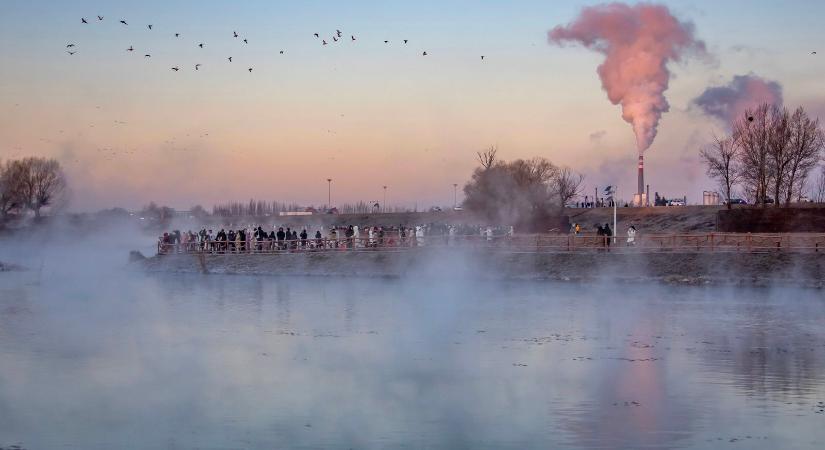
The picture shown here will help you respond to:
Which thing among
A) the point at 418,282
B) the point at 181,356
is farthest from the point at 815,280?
the point at 181,356

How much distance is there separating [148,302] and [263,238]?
2498cm

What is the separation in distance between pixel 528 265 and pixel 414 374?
33903mm

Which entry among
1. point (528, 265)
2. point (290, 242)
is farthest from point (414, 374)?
point (290, 242)

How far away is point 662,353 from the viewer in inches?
1117

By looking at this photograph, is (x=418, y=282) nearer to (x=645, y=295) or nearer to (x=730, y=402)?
(x=645, y=295)

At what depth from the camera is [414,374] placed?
2467 cm

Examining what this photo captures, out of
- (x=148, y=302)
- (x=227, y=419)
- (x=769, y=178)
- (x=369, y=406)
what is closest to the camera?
(x=227, y=419)

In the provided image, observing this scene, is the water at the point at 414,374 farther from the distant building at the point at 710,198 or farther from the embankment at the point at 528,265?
the distant building at the point at 710,198

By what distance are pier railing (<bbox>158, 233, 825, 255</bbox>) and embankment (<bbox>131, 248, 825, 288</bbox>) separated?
0.74 meters

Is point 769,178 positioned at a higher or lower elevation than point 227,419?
higher

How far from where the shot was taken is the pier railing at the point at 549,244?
5544cm

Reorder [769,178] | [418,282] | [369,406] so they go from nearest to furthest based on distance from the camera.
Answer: [369,406]
[418,282]
[769,178]

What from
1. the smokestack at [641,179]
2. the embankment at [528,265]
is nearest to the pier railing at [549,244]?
the embankment at [528,265]

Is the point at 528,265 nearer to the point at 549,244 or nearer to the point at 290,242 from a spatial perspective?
the point at 549,244
